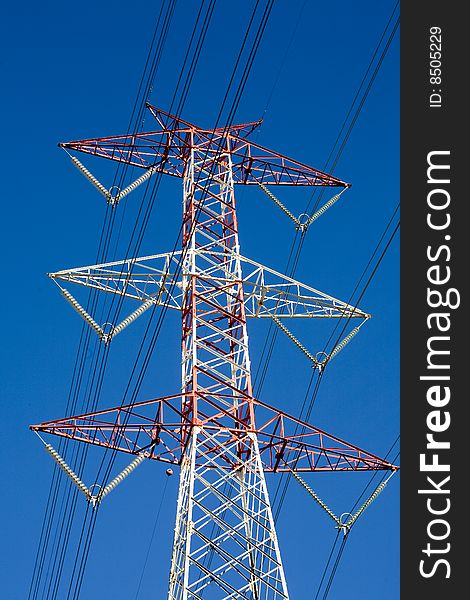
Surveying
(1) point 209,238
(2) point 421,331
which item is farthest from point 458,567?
(1) point 209,238

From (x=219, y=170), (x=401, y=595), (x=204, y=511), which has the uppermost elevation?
(x=219, y=170)

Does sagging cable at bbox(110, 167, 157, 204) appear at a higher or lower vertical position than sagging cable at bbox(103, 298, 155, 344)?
higher

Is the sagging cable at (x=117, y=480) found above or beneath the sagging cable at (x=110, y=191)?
beneath

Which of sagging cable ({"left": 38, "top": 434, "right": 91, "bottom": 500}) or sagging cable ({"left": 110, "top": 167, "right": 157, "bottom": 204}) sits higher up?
sagging cable ({"left": 110, "top": 167, "right": 157, "bottom": 204})

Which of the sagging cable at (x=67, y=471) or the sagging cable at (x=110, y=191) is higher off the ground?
the sagging cable at (x=110, y=191)

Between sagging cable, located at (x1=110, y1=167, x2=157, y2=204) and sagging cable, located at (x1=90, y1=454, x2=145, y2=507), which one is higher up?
sagging cable, located at (x1=110, y1=167, x2=157, y2=204)

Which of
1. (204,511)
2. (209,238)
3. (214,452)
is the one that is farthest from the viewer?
(209,238)

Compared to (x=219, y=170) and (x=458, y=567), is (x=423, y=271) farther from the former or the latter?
(x=219, y=170)

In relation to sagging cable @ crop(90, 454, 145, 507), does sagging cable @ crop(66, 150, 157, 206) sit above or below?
above
